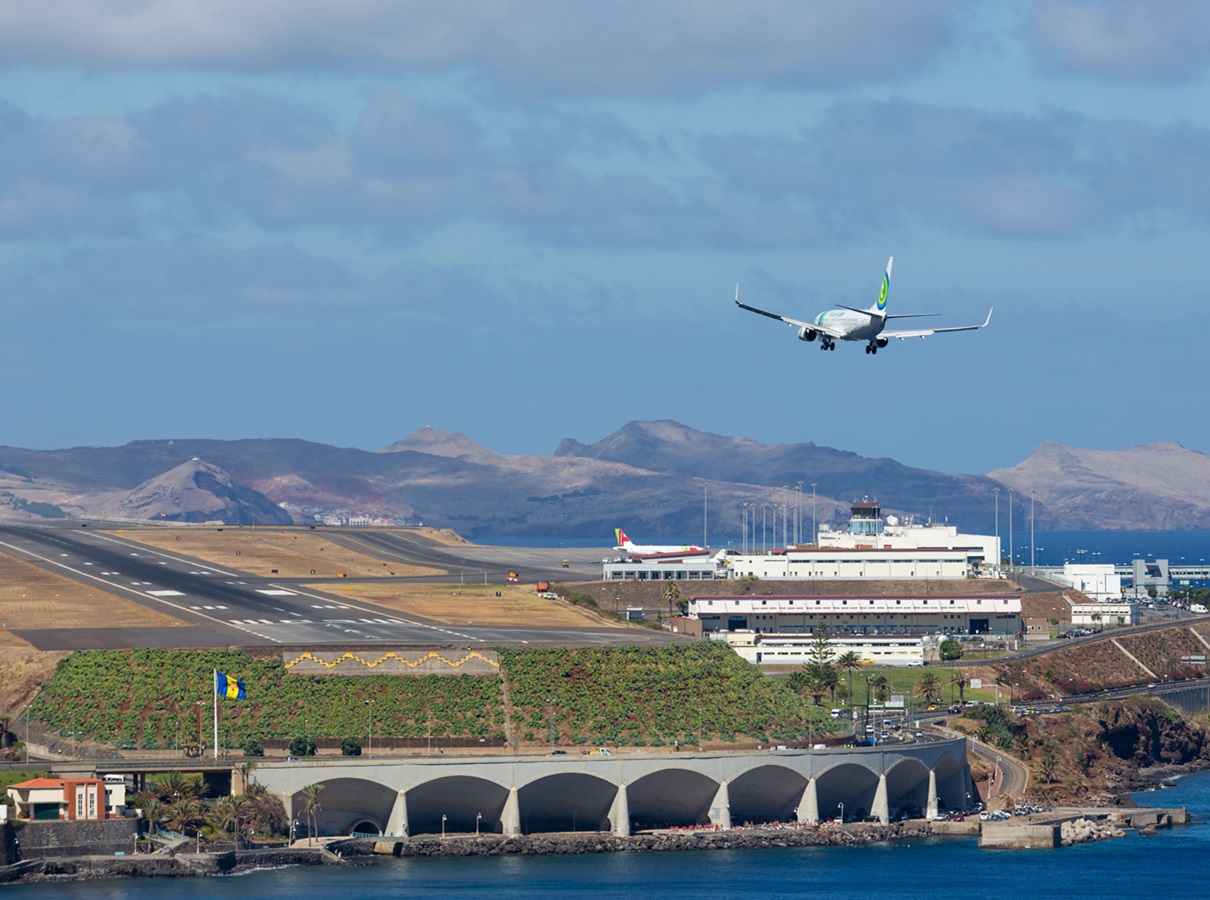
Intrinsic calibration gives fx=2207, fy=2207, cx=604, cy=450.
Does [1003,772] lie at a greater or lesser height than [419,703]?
lesser

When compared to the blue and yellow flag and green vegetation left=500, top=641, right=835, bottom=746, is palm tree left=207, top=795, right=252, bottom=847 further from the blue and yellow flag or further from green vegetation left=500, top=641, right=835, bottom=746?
green vegetation left=500, top=641, right=835, bottom=746

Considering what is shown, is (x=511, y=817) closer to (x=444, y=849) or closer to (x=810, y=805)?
(x=444, y=849)

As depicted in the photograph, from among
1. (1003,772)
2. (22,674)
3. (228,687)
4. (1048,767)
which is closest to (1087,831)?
(1003,772)

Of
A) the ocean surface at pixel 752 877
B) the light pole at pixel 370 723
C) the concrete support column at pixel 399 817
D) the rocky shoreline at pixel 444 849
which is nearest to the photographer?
the ocean surface at pixel 752 877

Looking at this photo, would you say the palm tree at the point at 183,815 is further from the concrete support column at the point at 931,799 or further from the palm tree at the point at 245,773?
the concrete support column at the point at 931,799

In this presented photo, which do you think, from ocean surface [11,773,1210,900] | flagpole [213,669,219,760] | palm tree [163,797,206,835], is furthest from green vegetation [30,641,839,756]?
ocean surface [11,773,1210,900]

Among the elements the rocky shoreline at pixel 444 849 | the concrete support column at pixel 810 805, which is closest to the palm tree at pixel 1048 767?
the rocky shoreline at pixel 444 849
